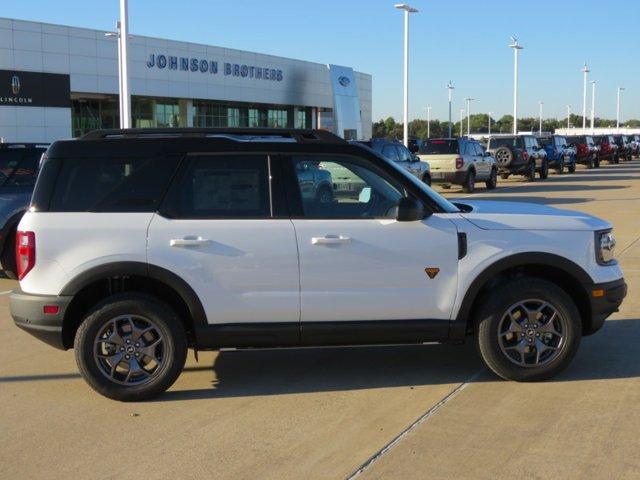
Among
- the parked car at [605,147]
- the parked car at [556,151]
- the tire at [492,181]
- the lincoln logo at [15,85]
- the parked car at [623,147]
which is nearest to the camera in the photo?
the tire at [492,181]

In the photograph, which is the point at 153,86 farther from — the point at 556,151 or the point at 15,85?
the point at 556,151

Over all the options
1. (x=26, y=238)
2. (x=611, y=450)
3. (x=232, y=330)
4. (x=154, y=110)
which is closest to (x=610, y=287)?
(x=611, y=450)

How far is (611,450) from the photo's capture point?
14.6 ft

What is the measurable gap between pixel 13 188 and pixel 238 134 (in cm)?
565

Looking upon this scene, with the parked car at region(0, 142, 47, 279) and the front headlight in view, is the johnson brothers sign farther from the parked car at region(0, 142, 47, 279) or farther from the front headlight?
the front headlight

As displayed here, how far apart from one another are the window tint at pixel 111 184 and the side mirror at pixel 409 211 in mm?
1643

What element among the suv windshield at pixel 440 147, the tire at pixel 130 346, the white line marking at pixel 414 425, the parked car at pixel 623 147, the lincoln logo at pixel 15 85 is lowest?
the white line marking at pixel 414 425

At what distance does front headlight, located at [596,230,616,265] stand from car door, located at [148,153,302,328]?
2.28m

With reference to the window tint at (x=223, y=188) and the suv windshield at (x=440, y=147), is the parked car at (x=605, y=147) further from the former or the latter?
the window tint at (x=223, y=188)

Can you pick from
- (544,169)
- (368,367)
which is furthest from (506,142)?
(368,367)

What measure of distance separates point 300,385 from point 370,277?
1043 millimetres

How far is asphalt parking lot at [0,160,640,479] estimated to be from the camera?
430cm

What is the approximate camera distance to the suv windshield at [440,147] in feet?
84.9

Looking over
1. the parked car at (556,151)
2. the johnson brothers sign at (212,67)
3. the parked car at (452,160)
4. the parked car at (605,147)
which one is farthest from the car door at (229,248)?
the parked car at (605,147)
